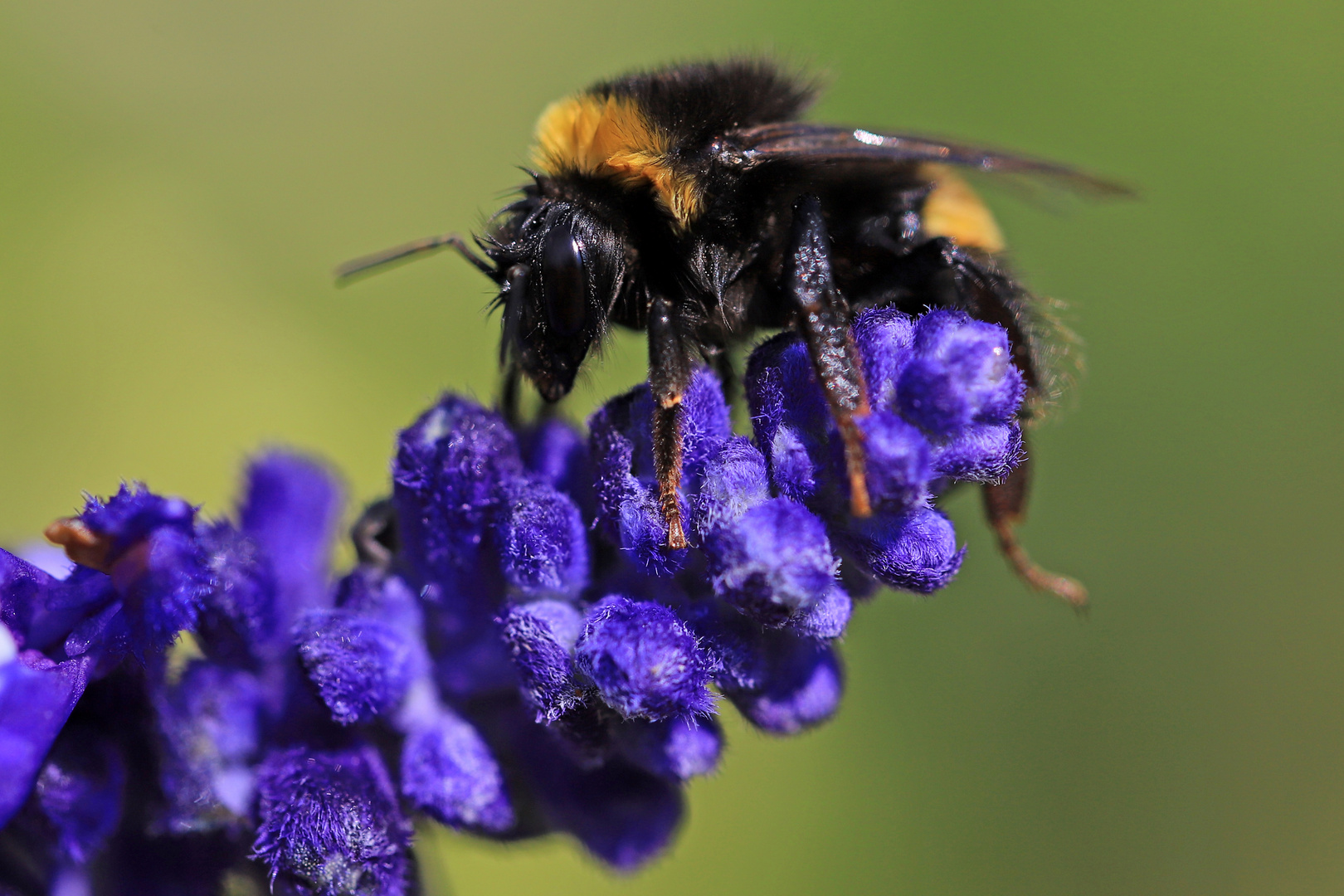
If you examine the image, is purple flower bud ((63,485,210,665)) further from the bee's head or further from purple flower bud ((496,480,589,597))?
the bee's head

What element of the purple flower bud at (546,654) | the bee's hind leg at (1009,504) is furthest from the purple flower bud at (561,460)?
the bee's hind leg at (1009,504)

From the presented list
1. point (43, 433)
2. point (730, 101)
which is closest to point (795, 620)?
point (730, 101)

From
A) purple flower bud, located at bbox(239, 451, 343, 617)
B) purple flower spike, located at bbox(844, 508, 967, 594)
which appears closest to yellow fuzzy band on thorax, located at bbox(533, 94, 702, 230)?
purple flower spike, located at bbox(844, 508, 967, 594)

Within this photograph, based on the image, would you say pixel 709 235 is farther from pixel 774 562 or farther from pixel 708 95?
pixel 774 562

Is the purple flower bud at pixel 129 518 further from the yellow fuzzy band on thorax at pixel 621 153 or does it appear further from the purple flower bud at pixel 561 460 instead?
the yellow fuzzy band on thorax at pixel 621 153

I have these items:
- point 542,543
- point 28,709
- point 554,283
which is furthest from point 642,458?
Result: point 28,709

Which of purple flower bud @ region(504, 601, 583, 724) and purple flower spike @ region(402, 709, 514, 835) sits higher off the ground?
purple flower bud @ region(504, 601, 583, 724)
